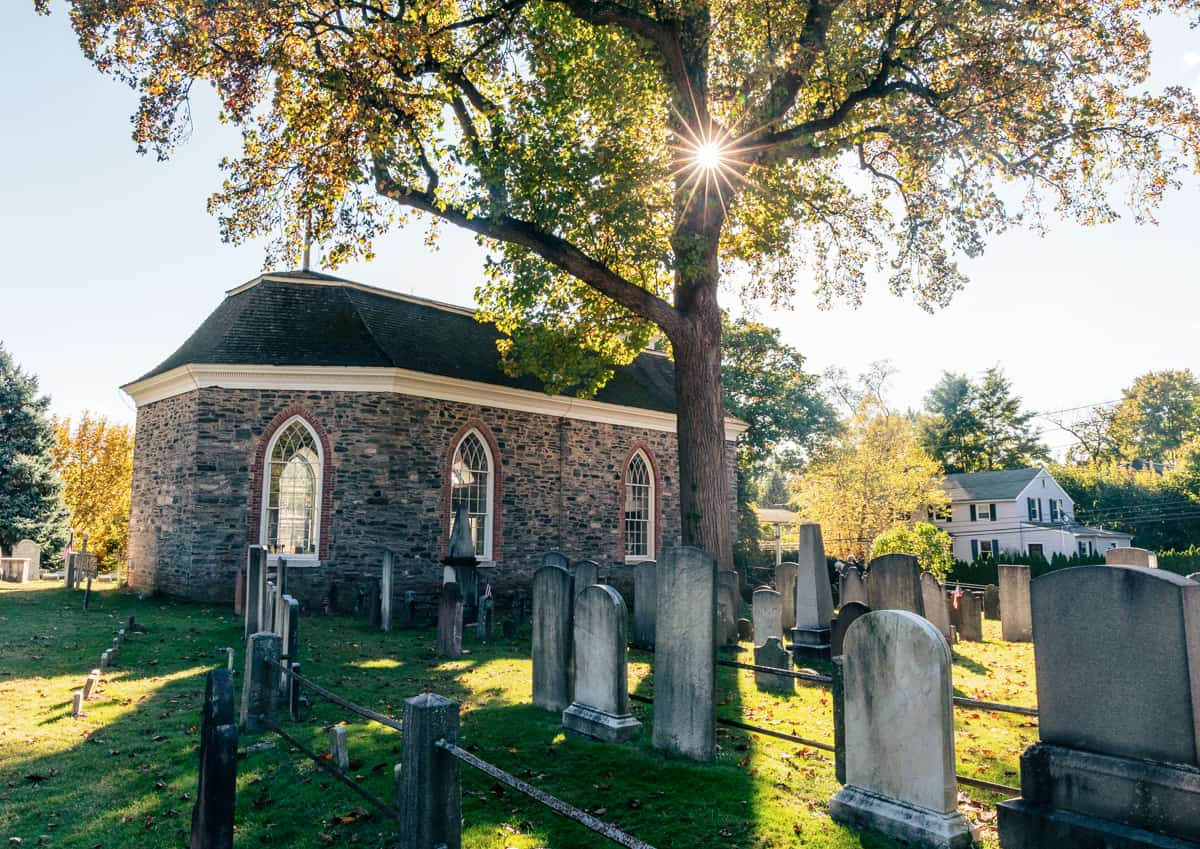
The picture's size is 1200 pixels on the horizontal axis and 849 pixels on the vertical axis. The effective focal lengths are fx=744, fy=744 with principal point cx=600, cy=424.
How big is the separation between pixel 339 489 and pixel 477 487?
3.66 metres

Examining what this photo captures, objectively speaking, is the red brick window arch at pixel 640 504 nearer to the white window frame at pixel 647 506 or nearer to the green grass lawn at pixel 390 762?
the white window frame at pixel 647 506

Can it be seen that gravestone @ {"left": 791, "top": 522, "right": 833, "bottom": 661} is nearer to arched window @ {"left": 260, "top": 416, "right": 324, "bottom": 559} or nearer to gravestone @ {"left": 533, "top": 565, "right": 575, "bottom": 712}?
gravestone @ {"left": 533, "top": 565, "right": 575, "bottom": 712}

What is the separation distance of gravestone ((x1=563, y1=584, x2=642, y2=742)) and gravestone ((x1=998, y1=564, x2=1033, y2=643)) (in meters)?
11.0

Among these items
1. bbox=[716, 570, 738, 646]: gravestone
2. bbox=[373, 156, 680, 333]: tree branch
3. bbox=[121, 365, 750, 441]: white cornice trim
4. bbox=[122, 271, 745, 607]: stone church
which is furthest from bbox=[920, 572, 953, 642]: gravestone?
bbox=[121, 365, 750, 441]: white cornice trim

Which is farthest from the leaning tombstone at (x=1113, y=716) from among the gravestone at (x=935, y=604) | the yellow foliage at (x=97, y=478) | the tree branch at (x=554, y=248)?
the yellow foliage at (x=97, y=478)

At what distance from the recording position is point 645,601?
12945 millimetres

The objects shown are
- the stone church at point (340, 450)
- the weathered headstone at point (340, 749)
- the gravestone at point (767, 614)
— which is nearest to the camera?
the weathered headstone at point (340, 749)

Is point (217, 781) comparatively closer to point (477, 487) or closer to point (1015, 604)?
point (477, 487)

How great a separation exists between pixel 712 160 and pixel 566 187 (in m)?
3.02

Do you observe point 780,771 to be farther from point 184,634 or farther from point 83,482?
point 83,482

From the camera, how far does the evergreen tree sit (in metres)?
26.0

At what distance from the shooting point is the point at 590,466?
21.5 m

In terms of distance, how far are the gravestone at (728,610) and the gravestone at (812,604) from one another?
125 cm

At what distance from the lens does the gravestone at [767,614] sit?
11.3 meters
